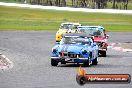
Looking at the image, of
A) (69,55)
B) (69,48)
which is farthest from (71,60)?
(69,48)

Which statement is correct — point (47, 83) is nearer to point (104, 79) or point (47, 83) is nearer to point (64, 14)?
point (104, 79)

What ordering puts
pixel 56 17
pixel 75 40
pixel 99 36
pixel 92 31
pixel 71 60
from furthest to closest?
pixel 56 17 → pixel 92 31 → pixel 99 36 → pixel 75 40 → pixel 71 60

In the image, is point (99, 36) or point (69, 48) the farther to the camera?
point (99, 36)

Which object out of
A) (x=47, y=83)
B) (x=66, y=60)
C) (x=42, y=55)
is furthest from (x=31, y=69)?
(x=42, y=55)

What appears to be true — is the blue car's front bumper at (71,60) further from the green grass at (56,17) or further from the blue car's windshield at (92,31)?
the green grass at (56,17)

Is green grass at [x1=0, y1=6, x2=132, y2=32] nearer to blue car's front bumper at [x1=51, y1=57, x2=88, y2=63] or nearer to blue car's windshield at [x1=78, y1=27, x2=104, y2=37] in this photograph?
blue car's windshield at [x1=78, y1=27, x2=104, y2=37]

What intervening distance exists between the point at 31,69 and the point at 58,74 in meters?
2.39

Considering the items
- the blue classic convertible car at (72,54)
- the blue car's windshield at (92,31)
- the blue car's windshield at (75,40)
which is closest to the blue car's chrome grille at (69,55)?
the blue classic convertible car at (72,54)

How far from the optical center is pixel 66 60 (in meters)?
24.4

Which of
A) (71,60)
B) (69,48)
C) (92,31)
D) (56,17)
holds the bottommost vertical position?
(56,17)

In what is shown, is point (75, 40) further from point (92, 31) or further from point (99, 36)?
point (92, 31)

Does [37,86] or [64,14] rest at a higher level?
[37,86]

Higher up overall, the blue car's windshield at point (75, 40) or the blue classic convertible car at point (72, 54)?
the blue car's windshield at point (75, 40)

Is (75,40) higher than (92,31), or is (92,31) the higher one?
(75,40)
